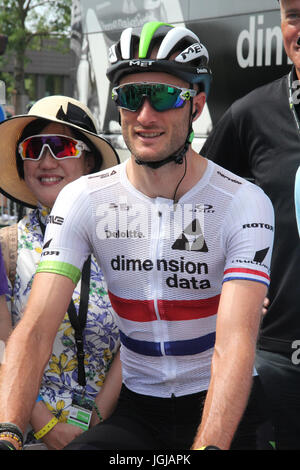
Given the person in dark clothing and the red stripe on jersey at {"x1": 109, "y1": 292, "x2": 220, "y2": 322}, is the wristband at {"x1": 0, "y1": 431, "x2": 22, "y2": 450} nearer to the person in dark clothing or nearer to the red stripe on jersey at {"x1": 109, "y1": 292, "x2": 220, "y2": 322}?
the red stripe on jersey at {"x1": 109, "y1": 292, "x2": 220, "y2": 322}

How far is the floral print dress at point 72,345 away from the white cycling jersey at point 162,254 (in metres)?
0.41

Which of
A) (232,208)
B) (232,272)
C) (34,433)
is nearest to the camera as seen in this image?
(232,272)

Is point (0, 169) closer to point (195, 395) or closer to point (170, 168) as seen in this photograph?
point (170, 168)

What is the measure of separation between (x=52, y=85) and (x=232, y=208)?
5382 cm

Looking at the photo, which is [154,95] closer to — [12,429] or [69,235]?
[69,235]

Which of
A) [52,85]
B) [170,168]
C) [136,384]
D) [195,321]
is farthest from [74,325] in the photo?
[52,85]

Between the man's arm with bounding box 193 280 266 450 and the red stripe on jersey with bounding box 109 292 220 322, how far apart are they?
0.26 metres

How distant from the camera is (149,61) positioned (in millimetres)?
2568

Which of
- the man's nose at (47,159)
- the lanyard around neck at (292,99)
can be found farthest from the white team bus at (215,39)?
the man's nose at (47,159)

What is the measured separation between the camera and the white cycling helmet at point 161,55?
2.58m

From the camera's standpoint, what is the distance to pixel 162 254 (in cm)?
264

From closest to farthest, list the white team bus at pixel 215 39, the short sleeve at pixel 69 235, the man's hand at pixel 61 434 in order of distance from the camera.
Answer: the short sleeve at pixel 69 235 < the man's hand at pixel 61 434 < the white team bus at pixel 215 39

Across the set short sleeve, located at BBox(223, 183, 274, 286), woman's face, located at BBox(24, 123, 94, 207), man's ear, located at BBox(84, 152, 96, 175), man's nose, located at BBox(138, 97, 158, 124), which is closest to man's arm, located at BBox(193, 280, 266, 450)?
short sleeve, located at BBox(223, 183, 274, 286)

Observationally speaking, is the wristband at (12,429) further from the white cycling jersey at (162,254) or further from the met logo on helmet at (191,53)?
the met logo on helmet at (191,53)
